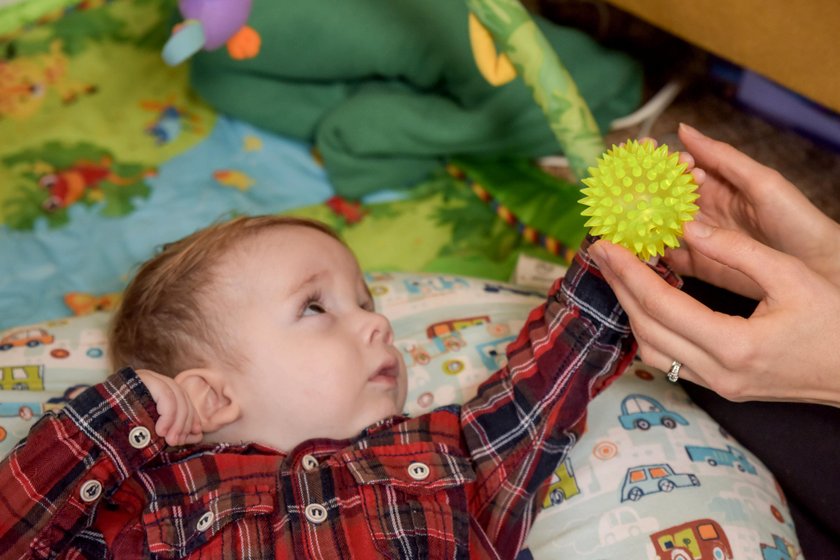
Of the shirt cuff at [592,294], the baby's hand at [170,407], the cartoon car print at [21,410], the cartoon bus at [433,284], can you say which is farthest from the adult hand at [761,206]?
the cartoon car print at [21,410]

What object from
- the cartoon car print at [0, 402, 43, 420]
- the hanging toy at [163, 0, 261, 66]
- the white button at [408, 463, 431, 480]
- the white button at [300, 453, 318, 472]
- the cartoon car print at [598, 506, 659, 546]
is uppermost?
the hanging toy at [163, 0, 261, 66]

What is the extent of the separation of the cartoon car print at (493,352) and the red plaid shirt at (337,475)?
7.4 inches

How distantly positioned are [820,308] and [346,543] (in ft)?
1.75

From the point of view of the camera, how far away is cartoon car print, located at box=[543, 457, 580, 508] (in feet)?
3.49

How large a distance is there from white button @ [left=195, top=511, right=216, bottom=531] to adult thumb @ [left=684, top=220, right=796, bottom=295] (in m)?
0.58

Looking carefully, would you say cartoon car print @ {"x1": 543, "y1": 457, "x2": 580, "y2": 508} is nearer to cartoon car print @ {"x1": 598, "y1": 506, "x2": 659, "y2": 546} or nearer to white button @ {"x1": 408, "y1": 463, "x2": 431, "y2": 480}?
cartoon car print @ {"x1": 598, "y1": 506, "x2": 659, "y2": 546}

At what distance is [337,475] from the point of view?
972 mm

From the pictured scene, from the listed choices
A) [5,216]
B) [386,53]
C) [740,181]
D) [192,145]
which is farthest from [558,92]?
Result: [5,216]

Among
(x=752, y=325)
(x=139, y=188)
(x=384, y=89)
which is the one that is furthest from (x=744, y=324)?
(x=139, y=188)

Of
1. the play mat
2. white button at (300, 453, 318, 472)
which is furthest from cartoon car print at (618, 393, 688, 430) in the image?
white button at (300, 453, 318, 472)

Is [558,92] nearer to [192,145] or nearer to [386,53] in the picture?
[386,53]

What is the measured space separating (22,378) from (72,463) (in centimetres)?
39

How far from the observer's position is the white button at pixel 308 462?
0.99m

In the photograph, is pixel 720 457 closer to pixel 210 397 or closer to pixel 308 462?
pixel 308 462
